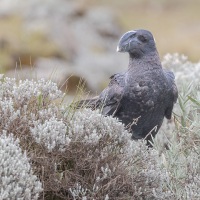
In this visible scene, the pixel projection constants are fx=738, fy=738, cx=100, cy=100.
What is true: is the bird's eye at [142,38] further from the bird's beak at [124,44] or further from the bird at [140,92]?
the bird's beak at [124,44]

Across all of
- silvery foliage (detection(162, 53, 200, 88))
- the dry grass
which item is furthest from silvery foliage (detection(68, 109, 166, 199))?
the dry grass

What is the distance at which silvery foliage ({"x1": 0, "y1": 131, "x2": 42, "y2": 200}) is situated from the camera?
4566mm

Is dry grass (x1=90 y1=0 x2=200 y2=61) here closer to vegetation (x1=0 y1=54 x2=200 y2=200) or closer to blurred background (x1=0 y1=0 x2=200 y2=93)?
blurred background (x1=0 y1=0 x2=200 y2=93)

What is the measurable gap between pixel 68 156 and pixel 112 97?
1984 mm

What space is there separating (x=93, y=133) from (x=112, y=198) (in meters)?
0.47

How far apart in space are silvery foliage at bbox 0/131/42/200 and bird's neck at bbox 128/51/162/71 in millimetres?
2523

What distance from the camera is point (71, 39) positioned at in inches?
1085

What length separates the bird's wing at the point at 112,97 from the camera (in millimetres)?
6992

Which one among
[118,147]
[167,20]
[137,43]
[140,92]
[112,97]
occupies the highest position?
[137,43]

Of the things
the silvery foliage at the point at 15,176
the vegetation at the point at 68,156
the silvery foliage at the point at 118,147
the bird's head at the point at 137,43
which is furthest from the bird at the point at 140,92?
the silvery foliage at the point at 15,176

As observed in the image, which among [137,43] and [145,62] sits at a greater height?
[137,43]

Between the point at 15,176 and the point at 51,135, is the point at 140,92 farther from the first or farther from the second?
the point at 15,176

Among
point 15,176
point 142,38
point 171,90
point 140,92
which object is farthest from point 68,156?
point 142,38

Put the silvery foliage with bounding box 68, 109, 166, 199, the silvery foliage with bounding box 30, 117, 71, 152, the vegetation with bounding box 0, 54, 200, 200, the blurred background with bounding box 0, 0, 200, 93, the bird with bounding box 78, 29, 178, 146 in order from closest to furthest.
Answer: the vegetation with bounding box 0, 54, 200, 200, the silvery foliage with bounding box 30, 117, 71, 152, the silvery foliage with bounding box 68, 109, 166, 199, the bird with bounding box 78, 29, 178, 146, the blurred background with bounding box 0, 0, 200, 93
